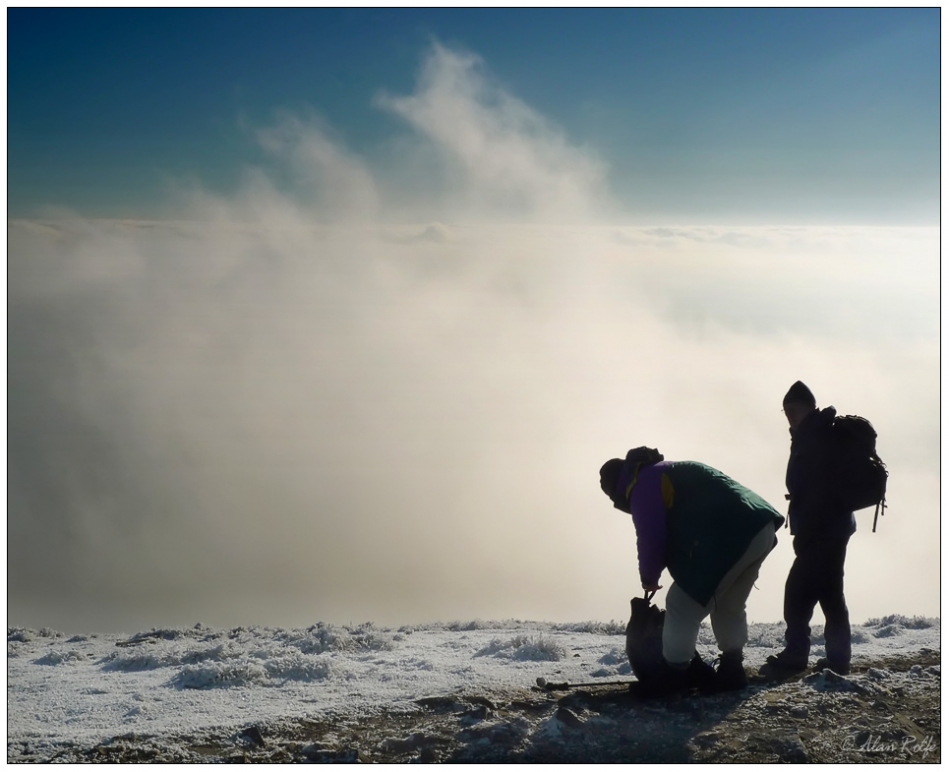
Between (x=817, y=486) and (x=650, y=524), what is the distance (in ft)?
5.02

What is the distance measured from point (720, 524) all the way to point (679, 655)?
0.85 metres

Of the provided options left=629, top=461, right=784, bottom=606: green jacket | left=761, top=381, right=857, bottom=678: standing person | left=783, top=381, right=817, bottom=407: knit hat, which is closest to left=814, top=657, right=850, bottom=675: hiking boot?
left=761, top=381, right=857, bottom=678: standing person

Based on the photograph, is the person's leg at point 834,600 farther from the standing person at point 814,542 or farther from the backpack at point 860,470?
the backpack at point 860,470

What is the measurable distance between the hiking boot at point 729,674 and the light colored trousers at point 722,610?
0.05m

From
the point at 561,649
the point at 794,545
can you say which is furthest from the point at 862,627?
the point at 561,649

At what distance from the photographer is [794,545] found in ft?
21.3

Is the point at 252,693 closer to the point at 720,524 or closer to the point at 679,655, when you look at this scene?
the point at 679,655

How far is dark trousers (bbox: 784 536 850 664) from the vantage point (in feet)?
20.6

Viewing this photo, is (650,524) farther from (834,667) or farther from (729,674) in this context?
(834,667)

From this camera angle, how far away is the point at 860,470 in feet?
20.4

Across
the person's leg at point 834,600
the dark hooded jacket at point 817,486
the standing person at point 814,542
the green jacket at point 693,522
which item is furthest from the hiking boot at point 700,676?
the dark hooded jacket at point 817,486

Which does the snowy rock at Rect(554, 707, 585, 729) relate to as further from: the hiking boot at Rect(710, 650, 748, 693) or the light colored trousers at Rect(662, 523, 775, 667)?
the hiking boot at Rect(710, 650, 748, 693)

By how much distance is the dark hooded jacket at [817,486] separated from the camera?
6.27 meters

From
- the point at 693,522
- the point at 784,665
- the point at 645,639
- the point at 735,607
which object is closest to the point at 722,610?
the point at 735,607
